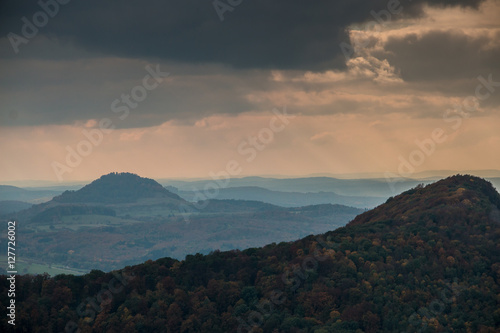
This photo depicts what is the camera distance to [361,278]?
95312 millimetres

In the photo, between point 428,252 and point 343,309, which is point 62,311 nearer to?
point 343,309

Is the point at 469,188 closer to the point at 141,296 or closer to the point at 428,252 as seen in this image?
the point at 428,252

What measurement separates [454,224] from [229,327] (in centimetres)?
4853

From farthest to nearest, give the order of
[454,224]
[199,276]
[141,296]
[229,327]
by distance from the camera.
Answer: [454,224] < [199,276] < [141,296] < [229,327]

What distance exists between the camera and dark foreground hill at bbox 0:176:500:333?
84.6 metres

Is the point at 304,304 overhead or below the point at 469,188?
below

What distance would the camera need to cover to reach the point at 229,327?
8588 centimetres

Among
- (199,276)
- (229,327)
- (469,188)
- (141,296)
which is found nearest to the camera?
(229,327)

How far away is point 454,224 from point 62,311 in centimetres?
6971

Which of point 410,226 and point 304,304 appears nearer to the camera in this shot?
point 304,304

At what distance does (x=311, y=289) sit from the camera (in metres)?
93.8

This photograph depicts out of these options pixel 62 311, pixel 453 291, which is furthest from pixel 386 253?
pixel 62 311

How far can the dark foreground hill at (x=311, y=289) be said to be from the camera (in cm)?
8456

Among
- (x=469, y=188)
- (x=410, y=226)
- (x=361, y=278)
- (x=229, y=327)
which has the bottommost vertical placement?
(x=229, y=327)
